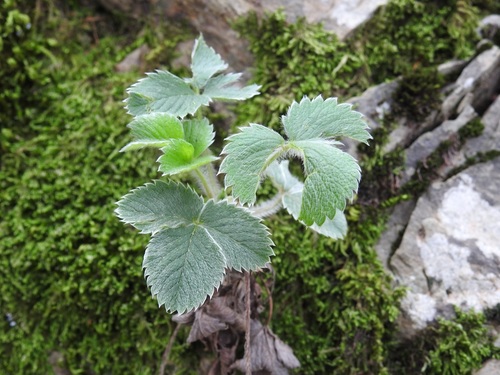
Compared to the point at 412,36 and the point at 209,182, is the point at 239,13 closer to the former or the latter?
the point at 412,36

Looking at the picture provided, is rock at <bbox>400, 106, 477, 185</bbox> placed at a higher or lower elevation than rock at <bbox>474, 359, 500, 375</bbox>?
higher

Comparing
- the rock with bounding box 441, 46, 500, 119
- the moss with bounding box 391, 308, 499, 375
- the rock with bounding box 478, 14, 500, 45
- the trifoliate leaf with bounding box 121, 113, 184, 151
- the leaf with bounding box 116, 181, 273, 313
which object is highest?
the trifoliate leaf with bounding box 121, 113, 184, 151

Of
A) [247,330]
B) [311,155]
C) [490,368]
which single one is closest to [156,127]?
[311,155]

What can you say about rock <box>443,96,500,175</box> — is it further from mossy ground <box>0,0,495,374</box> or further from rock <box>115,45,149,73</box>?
rock <box>115,45,149,73</box>

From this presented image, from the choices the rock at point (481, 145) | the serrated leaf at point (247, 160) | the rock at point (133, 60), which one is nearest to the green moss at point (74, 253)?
the rock at point (133, 60)

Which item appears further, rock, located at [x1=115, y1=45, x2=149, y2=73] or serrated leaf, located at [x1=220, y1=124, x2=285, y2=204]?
rock, located at [x1=115, y1=45, x2=149, y2=73]

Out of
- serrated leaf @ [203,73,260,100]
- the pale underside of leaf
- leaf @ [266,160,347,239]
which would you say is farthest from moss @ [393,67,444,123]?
the pale underside of leaf

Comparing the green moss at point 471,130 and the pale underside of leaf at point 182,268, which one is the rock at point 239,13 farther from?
the pale underside of leaf at point 182,268
